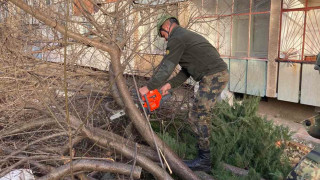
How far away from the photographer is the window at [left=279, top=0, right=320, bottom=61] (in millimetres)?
7090

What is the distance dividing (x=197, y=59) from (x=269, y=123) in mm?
1906

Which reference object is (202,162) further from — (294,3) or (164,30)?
(294,3)

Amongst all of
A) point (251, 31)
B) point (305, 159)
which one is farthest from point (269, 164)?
point (251, 31)

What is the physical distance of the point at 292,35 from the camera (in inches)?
295

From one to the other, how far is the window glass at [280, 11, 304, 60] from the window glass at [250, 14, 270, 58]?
63 cm

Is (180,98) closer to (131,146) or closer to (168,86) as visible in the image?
(168,86)

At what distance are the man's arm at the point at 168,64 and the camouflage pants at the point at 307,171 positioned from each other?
5.54 feet

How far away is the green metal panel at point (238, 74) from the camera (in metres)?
8.39

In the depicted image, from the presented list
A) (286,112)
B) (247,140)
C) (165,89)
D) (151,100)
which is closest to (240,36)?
(286,112)

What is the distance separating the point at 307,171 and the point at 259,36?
694cm

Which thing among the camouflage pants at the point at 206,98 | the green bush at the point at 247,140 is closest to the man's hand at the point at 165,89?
the camouflage pants at the point at 206,98

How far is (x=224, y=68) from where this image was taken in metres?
3.66

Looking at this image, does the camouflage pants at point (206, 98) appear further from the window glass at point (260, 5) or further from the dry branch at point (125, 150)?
the window glass at point (260, 5)

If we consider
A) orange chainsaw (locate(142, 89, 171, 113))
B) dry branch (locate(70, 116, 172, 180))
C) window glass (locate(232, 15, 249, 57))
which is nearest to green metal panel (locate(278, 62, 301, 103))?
window glass (locate(232, 15, 249, 57))
